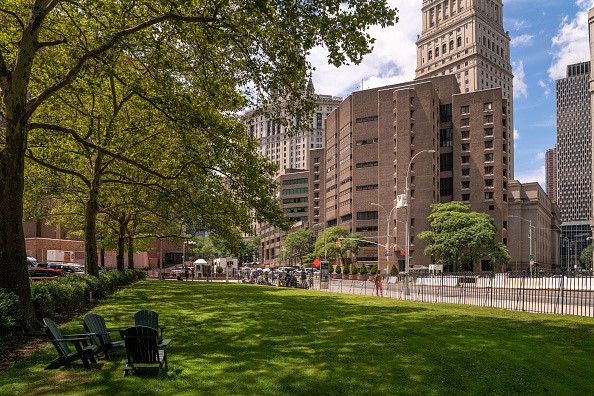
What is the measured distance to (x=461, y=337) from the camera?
1318cm

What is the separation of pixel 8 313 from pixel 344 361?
317 inches

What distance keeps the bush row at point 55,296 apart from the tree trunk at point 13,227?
53cm

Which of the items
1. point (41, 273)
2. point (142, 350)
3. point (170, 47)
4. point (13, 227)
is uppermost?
point (170, 47)

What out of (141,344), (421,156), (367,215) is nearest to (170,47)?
(141,344)

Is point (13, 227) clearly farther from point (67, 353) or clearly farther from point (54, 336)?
point (54, 336)

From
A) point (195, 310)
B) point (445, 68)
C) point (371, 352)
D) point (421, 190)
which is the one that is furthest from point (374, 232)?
point (371, 352)

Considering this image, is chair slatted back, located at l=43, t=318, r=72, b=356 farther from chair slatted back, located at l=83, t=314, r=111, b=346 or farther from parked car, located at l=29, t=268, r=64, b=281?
parked car, located at l=29, t=268, r=64, b=281

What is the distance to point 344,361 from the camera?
1024 cm

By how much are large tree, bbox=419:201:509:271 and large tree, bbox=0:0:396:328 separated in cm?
7624

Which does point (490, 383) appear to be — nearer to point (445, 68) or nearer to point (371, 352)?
point (371, 352)

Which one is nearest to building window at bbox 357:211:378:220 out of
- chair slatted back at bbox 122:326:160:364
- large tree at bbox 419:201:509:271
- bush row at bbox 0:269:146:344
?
large tree at bbox 419:201:509:271

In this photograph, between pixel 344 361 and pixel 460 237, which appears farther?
pixel 460 237

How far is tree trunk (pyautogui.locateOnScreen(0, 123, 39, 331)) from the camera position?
13.0 m

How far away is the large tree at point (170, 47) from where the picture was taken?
13.6 m
